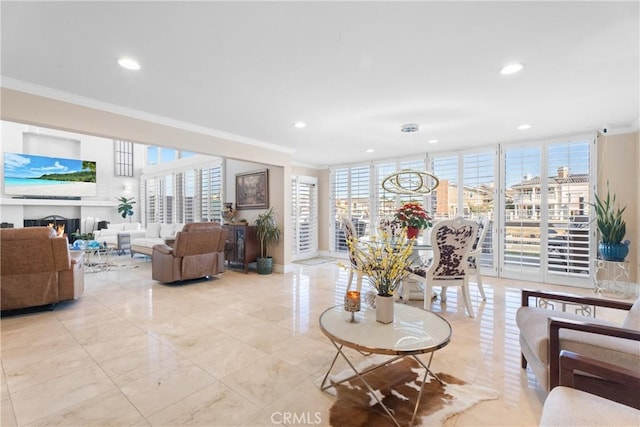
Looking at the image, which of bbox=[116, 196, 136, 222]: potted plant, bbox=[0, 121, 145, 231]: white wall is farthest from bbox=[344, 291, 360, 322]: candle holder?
bbox=[116, 196, 136, 222]: potted plant

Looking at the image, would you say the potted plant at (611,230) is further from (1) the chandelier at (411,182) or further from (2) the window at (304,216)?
(2) the window at (304,216)

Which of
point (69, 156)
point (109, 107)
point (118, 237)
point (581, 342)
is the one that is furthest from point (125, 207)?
point (581, 342)

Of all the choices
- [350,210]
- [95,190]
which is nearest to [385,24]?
[350,210]

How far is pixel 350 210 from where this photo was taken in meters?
7.57

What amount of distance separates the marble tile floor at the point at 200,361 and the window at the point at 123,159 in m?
8.01

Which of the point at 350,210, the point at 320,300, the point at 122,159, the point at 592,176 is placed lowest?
the point at 320,300

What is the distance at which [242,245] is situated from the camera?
6102 millimetres

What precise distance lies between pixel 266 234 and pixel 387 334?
431 centimetres

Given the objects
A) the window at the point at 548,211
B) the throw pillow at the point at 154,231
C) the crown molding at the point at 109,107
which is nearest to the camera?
the crown molding at the point at 109,107

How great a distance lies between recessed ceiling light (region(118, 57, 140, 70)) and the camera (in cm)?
252

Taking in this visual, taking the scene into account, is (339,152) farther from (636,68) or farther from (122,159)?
(122,159)

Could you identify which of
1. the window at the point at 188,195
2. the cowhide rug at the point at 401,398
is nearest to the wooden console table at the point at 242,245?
the window at the point at 188,195

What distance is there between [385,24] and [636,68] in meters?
2.44

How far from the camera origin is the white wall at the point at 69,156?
27.6 feet
